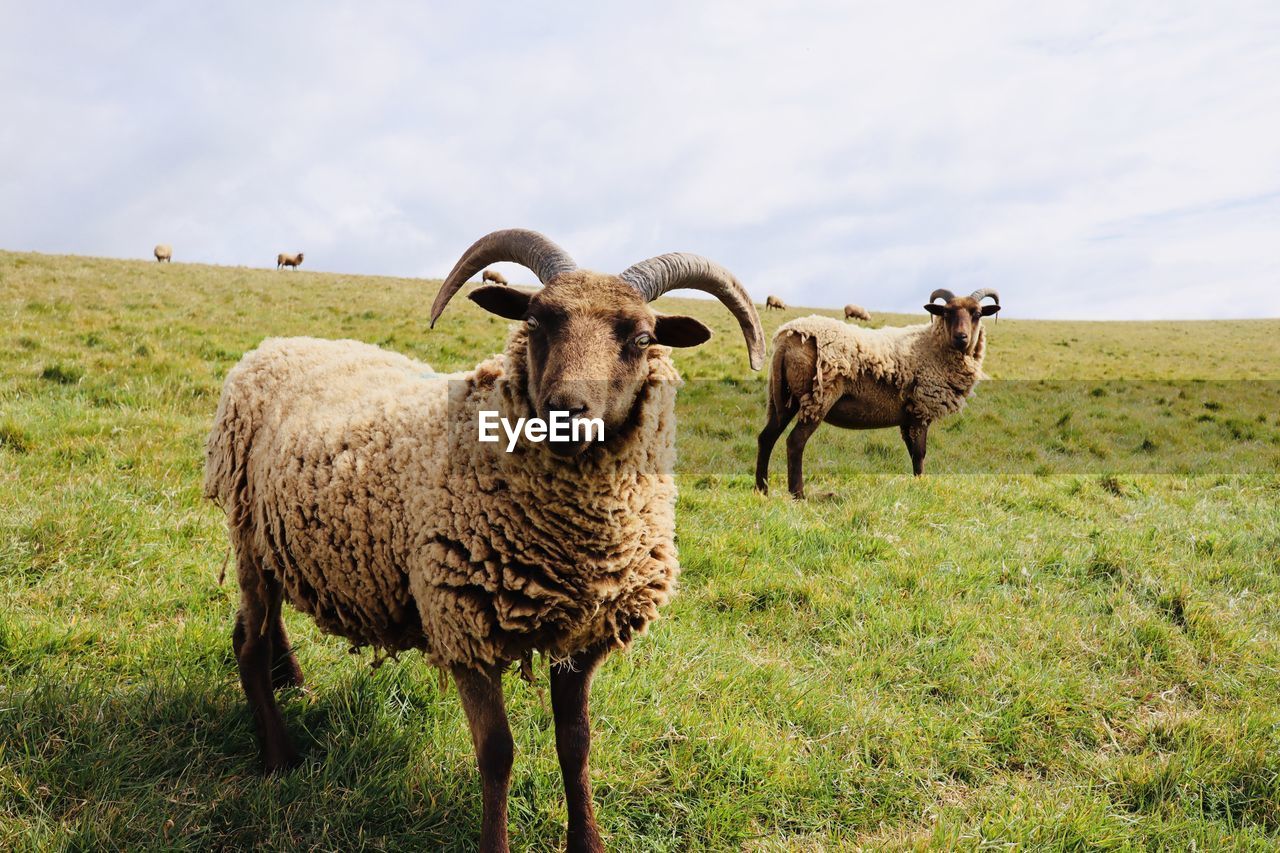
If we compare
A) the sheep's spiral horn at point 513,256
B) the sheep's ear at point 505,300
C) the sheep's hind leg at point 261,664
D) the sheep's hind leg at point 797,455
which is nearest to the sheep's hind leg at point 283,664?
the sheep's hind leg at point 261,664

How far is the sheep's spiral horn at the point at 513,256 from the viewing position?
10.3ft

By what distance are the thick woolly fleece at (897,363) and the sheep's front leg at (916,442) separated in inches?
5.1

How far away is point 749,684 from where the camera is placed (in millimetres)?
3867

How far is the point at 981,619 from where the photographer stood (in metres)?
4.75

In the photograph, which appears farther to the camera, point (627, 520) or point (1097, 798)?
point (1097, 798)

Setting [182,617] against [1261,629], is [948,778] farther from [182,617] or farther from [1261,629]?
[182,617]

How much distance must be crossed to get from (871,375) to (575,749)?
7171mm

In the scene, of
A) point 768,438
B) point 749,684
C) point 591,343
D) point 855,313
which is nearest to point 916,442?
point 768,438

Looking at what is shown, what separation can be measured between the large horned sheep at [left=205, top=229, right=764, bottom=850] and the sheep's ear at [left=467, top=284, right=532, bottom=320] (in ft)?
0.05

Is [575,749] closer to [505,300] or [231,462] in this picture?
[505,300]

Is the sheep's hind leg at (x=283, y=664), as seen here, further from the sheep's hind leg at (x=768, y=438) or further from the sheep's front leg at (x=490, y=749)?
the sheep's hind leg at (x=768, y=438)

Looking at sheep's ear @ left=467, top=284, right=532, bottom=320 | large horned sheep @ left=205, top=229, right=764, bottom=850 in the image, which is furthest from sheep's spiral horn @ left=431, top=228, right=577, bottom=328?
sheep's ear @ left=467, top=284, right=532, bottom=320

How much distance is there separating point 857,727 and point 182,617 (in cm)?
387

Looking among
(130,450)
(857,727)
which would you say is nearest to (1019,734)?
(857,727)
